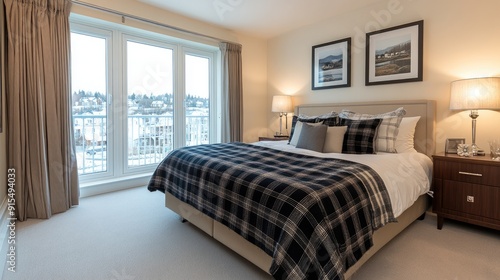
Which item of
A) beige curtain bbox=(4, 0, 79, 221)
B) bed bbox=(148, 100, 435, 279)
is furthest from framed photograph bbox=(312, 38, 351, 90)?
beige curtain bbox=(4, 0, 79, 221)

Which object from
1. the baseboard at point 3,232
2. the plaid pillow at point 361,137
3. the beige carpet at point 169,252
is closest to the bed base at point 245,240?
the beige carpet at point 169,252

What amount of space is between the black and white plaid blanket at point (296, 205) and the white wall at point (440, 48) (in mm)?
1630

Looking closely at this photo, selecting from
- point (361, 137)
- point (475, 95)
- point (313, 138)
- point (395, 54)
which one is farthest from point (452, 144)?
point (313, 138)

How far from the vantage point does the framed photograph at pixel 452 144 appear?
2529 mm

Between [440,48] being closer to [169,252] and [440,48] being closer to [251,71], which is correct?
[251,71]

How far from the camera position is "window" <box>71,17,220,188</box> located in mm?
3299

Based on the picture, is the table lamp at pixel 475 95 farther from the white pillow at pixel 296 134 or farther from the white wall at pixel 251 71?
the white wall at pixel 251 71

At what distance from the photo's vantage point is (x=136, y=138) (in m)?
3.82

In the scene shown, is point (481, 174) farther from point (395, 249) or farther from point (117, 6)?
point (117, 6)

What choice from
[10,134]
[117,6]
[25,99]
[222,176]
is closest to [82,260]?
[222,176]

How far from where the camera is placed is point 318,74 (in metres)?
3.93

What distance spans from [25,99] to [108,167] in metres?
1.32

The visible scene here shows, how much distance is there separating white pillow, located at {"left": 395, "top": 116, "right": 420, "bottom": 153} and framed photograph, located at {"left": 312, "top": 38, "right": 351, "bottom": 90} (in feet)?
3.45

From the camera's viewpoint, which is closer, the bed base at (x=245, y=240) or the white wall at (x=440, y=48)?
the bed base at (x=245, y=240)
